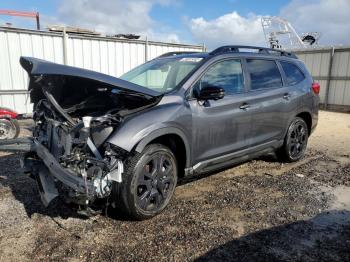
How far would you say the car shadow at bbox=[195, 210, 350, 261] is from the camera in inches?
124

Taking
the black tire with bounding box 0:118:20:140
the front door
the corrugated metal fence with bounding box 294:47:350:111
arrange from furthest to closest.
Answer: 1. the corrugated metal fence with bounding box 294:47:350:111
2. the black tire with bounding box 0:118:20:140
3. the front door

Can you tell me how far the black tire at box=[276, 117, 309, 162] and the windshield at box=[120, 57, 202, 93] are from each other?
238 centimetres

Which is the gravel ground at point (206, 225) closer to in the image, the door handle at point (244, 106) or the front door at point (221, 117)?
the front door at point (221, 117)

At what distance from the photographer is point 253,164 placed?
20.5ft

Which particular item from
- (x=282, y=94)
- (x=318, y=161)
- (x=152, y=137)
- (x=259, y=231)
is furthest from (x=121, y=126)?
(x=318, y=161)

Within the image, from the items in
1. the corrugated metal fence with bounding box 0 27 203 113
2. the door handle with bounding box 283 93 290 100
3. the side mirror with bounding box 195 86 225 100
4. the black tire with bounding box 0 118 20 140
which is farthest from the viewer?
the corrugated metal fence with bounding box 0 27 203 113

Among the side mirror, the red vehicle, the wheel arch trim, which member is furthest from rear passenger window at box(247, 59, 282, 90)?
the red vehicle

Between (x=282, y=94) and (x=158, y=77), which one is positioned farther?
(x=282, y=94)

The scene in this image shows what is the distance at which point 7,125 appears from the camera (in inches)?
309

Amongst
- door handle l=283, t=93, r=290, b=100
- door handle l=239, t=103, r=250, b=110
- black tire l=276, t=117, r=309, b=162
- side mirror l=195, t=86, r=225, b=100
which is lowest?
black tire l=276, t=117, r=309, b=162

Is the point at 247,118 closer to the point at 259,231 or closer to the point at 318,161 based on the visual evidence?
the point at 259,231

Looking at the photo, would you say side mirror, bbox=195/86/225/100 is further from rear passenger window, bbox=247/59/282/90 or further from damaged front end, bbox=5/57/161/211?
rear passenger window, bbox=247/59/282/90

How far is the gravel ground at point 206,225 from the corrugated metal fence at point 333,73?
448 inches

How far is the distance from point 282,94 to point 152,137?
9.22 ft
